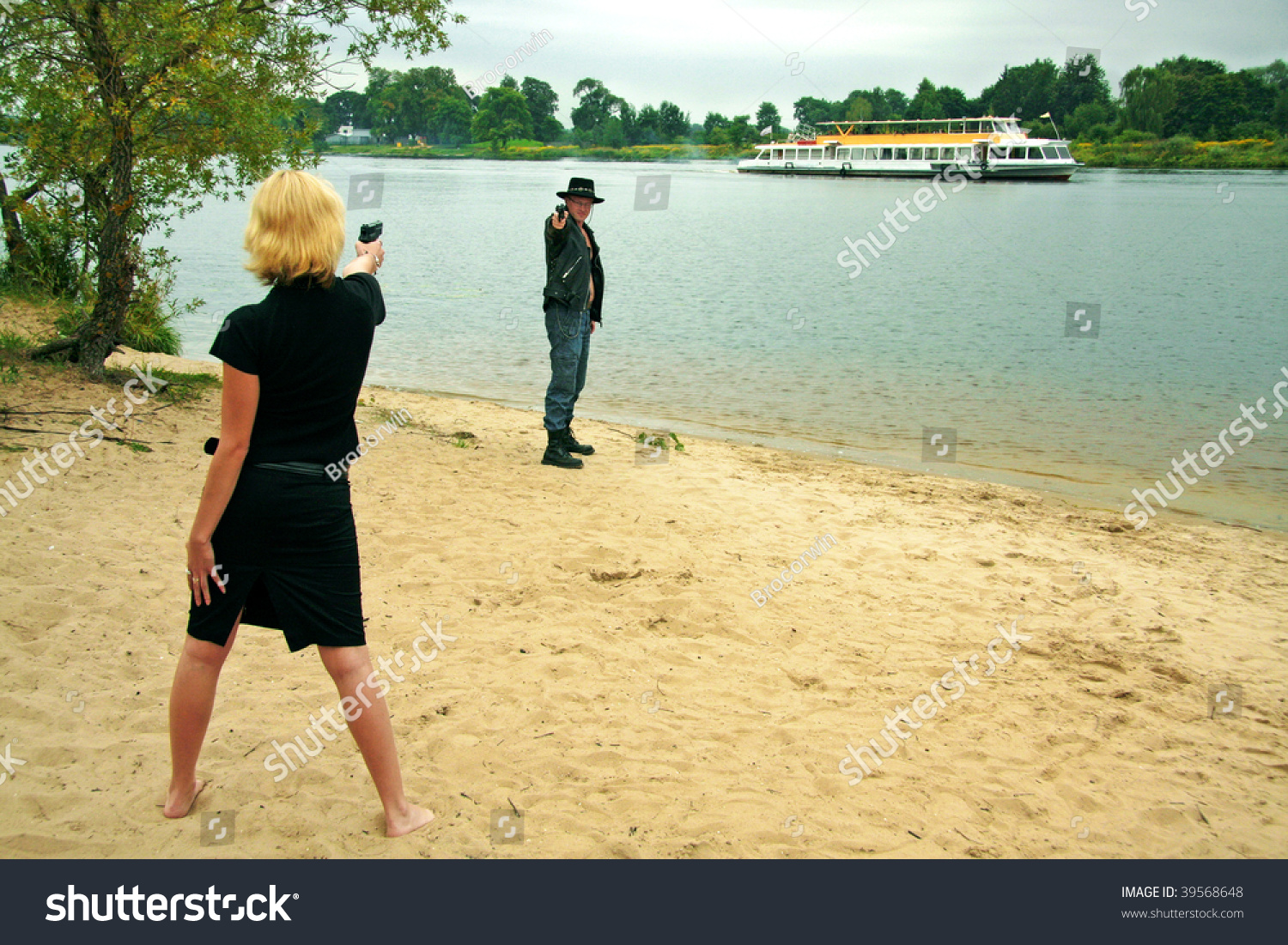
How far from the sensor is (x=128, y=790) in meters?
3.25

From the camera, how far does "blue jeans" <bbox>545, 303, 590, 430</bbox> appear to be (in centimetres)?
744

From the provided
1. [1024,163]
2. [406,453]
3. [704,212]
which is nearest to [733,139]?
[1024,163]

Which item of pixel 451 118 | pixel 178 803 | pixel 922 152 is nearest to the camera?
pixel 178 803

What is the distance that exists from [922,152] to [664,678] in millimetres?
79473

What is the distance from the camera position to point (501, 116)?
74.6 metres

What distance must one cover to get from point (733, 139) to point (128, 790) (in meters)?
113

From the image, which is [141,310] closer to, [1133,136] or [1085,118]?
[1085,118]

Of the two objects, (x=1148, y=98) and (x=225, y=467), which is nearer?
(x=225, y=467)

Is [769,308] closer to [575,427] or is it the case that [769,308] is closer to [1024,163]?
[575,427]

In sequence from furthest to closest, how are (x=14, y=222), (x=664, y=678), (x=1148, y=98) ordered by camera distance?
(x=1148, y=98)
(x=14, y=222)
(x=664, y=678)

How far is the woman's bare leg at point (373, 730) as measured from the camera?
286 centimetres

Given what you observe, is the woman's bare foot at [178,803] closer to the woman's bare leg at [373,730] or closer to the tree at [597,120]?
the woman's bare leg at [373,730]

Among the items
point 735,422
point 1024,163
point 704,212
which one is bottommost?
point 735,422

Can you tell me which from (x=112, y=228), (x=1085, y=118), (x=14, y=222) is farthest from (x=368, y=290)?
(x=1085, y=118)
